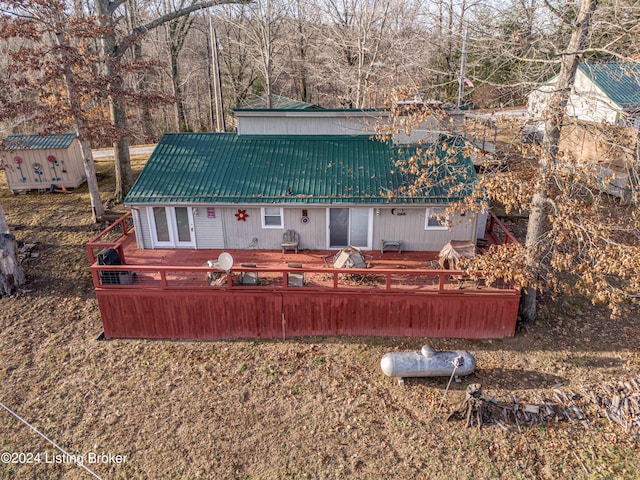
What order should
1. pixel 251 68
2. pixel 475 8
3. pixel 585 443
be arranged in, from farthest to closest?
pixel 251 68, pixel 475 8, pixel 585 443

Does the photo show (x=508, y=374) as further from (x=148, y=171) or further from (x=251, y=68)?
(x=251, y=68)

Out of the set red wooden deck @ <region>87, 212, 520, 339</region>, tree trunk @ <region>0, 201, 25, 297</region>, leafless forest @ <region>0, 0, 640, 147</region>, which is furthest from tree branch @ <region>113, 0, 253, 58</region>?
red wooden deck @ <region>87, 212, 520, 339</region>

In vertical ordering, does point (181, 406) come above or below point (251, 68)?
below

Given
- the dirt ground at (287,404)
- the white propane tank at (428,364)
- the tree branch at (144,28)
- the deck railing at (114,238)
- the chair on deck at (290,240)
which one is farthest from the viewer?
the tree branch at (144,28)

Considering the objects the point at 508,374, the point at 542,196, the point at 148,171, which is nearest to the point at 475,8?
the point at 542,196

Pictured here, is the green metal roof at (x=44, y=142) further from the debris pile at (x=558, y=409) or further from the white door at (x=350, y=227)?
the debris pile at (x=558, y=409)

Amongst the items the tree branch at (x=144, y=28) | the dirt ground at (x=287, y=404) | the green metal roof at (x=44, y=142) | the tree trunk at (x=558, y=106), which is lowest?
the dirt ground at (x=287, y=404)

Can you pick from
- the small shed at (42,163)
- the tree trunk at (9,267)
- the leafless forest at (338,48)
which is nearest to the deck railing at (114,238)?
the tree trunk at (9,267)
